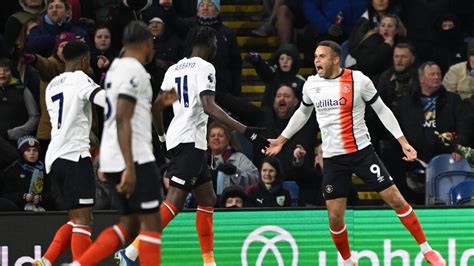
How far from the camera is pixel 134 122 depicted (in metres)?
11.7

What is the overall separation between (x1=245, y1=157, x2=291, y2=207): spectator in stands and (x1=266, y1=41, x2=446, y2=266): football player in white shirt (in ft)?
7.23

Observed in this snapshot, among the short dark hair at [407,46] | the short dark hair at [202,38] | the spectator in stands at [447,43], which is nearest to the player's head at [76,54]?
the short dark hair at [202,38]

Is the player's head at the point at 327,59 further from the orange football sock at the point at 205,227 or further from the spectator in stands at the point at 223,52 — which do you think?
the spectator in stands at the point at 223,52

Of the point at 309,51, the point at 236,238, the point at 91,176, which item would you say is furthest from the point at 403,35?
the point at 91,176

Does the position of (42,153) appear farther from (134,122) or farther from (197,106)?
(134,122)

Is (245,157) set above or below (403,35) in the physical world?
below

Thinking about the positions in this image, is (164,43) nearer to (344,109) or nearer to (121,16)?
(121,16)

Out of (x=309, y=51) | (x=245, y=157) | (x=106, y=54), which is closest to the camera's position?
(x=245, y=157)

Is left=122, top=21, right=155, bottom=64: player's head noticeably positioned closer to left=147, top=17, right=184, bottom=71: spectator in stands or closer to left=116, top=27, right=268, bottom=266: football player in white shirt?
left=116, top=27, right=268, bottom=266: football player in white shirt

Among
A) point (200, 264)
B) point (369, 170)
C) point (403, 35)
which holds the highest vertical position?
point (403, 35)

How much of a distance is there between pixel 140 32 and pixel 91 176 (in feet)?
7.60

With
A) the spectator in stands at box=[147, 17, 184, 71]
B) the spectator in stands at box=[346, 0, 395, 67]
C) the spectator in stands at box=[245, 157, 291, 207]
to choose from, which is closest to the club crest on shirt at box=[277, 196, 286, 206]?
the spectator in stands at box=[245, 157, 291, 207]

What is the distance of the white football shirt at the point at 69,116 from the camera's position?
1348cm

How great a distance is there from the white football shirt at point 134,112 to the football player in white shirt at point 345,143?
2827mm
